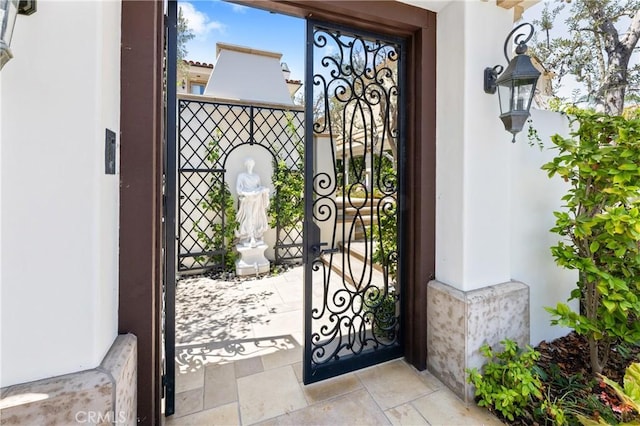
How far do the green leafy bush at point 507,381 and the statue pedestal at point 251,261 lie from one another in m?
3.89

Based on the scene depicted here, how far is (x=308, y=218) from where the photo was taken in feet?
6.98

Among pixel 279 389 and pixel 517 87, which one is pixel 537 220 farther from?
pixel 279 389

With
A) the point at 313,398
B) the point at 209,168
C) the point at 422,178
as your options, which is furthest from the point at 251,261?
the point at 422,178

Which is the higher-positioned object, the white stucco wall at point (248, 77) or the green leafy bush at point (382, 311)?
the white stucco wall at point (248, 77)

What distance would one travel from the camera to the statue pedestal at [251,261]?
16.6ft

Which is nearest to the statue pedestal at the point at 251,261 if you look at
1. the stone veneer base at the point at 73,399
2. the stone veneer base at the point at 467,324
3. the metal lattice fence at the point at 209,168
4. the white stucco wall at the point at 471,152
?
the metal lattice fence at the point at 209,168

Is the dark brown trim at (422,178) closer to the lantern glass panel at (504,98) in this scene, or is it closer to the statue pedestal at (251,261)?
the lantern glass panel at (504,98)

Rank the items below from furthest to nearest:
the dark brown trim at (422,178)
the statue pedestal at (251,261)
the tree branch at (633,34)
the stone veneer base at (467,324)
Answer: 1. the statue pedestal at (251,261)
2. the tree branch at (633,34)
3. the dark brown trim at (422,178)
4. the stone veneer base at (467,324)

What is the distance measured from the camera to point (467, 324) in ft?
6.42

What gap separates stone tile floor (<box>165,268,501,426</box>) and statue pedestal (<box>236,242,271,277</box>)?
71.9 inches

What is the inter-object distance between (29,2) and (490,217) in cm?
272

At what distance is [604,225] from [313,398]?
7.69ft

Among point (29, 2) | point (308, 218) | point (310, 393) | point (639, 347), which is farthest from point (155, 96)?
point (639, 347)

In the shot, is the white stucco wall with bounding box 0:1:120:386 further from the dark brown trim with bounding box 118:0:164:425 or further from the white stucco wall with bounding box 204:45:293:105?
the white stucco wall with bounding box 204:45:293:105
